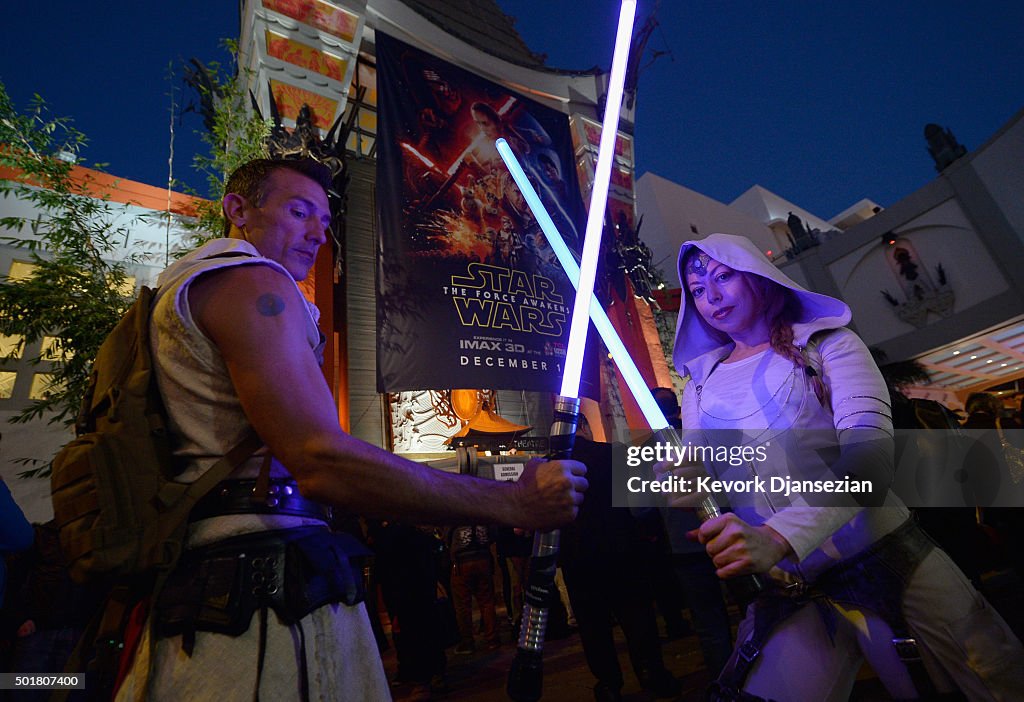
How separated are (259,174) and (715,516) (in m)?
2.01

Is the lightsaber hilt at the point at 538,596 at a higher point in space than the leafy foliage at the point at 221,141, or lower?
lower

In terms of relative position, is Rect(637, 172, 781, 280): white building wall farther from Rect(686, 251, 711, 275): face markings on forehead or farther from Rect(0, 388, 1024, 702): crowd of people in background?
Rect(686, 251, 711, 275): face markings on forehead

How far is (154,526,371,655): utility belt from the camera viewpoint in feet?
3.49

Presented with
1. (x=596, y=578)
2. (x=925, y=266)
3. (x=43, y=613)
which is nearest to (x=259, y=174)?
(x=596, y=578)

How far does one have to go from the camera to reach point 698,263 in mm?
2277

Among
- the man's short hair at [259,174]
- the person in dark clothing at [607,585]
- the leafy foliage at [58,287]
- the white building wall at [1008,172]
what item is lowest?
the person in dark clothing at [607,585]

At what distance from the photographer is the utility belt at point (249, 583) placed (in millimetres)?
1062

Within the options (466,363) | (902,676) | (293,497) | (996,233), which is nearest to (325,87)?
(466,363)

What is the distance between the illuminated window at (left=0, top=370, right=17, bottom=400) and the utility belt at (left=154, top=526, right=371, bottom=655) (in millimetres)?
12086

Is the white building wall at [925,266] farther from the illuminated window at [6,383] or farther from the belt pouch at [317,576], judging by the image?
the illuminated window at [6,383]

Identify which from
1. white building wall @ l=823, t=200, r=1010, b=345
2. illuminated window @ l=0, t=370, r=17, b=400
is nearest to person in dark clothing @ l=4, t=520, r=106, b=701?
illuminated window @ l=0, t=370, r=17, b=400

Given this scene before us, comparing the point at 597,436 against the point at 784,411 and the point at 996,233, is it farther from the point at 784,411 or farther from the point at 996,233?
the point at 996,233

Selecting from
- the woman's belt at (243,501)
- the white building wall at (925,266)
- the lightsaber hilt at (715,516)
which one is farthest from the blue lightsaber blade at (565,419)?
the white building wall at (925,266)

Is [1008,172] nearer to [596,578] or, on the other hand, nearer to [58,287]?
[596,578]
